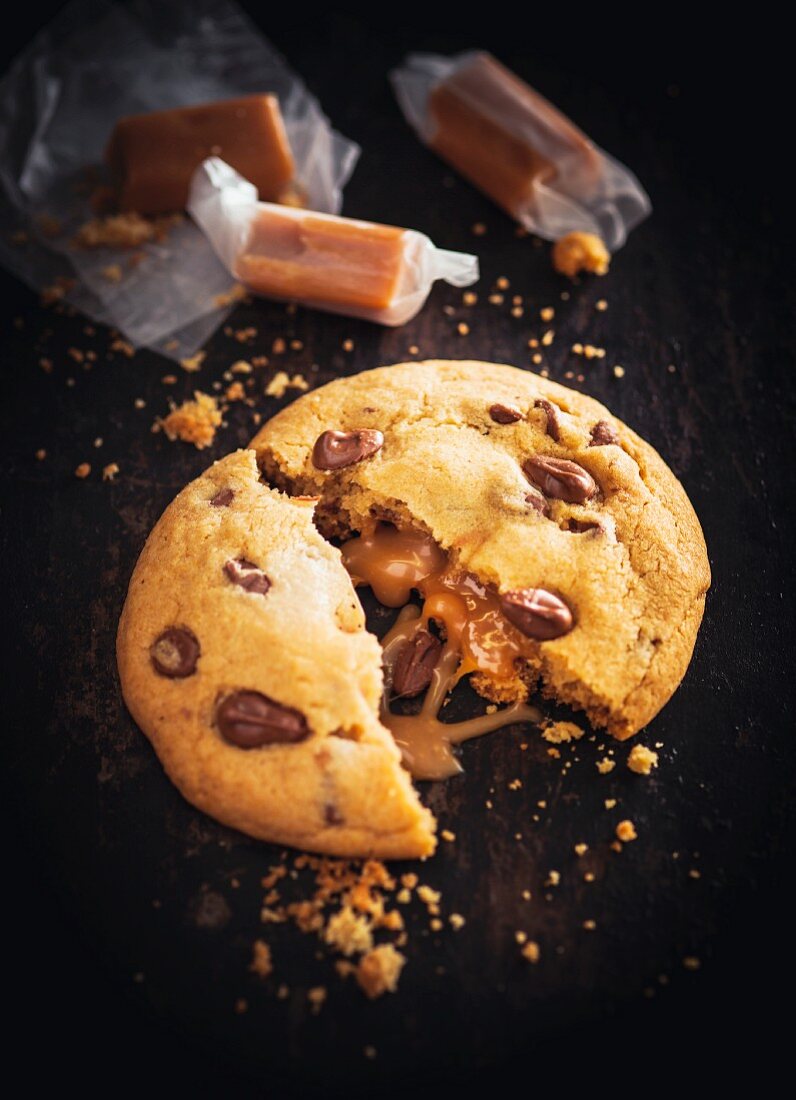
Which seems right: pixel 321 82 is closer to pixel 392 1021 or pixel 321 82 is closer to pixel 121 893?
pixel 121 893

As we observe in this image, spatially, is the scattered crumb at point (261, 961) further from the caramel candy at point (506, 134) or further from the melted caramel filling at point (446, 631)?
the caramel candy at point (506, 134)

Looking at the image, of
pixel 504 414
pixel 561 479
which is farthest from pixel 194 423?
pixel 561 479

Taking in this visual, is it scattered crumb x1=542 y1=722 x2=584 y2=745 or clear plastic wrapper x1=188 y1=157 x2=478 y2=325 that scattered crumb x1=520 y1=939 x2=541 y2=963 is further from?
clear plastic wrapper x1=188 y1=157 x2=478 y2=325

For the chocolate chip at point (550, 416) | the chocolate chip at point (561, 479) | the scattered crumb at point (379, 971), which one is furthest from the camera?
the chocolate chip at point (550, 416)

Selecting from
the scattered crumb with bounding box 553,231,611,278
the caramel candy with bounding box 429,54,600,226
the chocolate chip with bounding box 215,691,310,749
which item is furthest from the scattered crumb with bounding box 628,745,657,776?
the caramel candy with bounding box 429,54,600,226

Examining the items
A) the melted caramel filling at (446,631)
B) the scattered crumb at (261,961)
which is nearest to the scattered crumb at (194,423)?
the melted caramel filling at (446,631)

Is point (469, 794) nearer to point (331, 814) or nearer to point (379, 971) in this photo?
point (331, 814)
